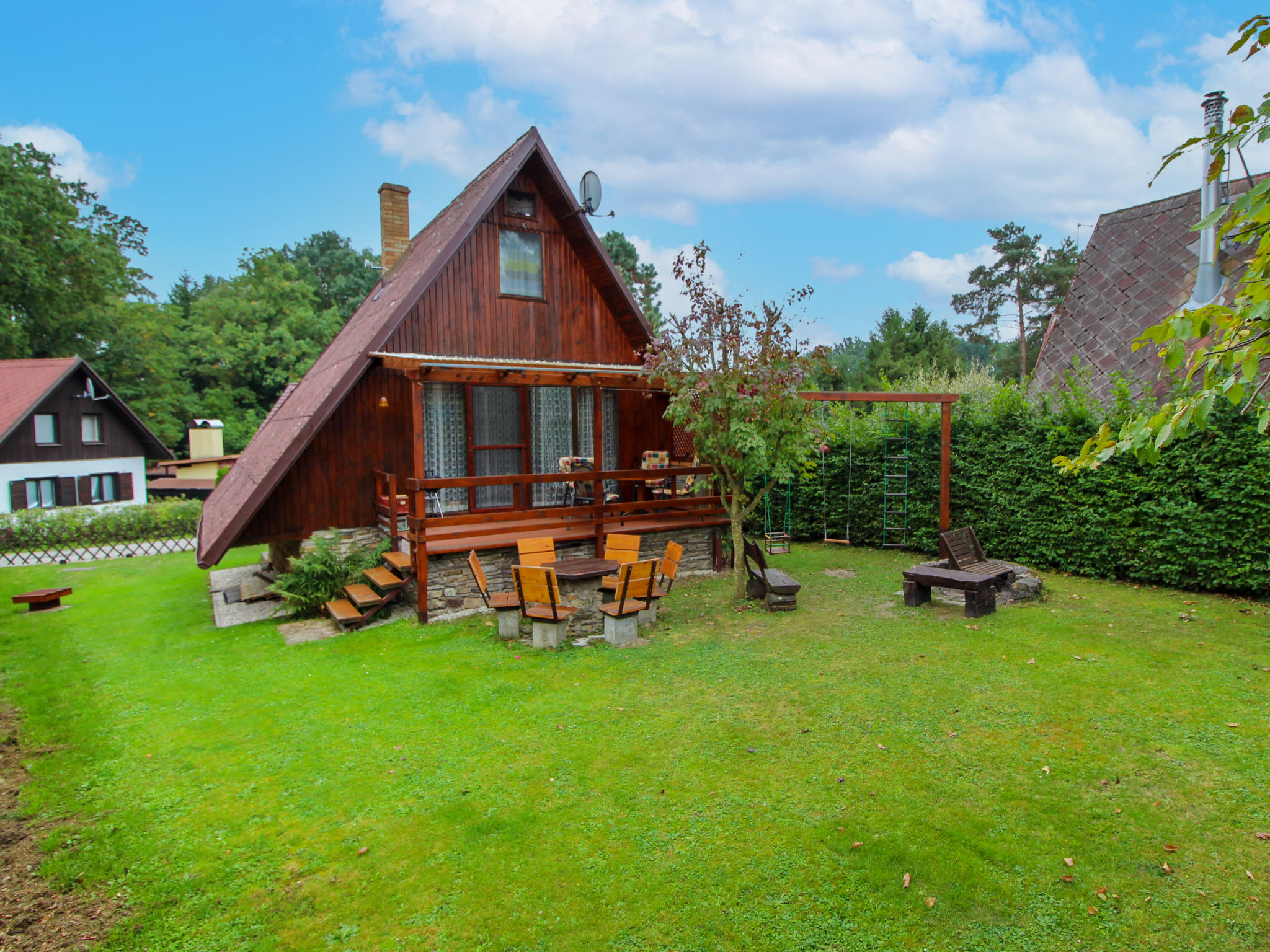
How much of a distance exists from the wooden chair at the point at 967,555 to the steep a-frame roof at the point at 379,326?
7.10 m

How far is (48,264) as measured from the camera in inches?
1287

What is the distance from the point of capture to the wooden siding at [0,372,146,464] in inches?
1067

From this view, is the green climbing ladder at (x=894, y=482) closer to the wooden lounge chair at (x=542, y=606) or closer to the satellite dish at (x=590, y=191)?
the satellite dish at (x=590, y=191)

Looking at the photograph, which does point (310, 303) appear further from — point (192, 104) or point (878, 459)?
point (878, 459)

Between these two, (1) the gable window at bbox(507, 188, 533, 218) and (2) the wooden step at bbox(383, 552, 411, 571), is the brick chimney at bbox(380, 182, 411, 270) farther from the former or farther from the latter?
(2) the wooden step at bbox(383, 552, 411, 571)

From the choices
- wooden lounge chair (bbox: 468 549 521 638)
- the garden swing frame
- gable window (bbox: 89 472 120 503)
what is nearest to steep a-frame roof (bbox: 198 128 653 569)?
wooden lounge chair (bbox: 468 549 521 638)

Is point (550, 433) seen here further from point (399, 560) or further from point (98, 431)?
point (98, 431)

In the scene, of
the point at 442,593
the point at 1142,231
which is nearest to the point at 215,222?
the point at 442,593

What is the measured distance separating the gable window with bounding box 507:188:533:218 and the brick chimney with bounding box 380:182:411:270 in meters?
4.58

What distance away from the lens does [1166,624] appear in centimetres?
917

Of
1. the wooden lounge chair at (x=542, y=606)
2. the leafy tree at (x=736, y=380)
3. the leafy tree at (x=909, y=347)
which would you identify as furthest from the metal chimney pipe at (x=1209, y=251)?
the leafy tree at (x=909, y=347)

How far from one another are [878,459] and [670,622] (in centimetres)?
757

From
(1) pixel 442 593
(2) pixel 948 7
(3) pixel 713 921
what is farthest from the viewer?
(2) pixel 948 7

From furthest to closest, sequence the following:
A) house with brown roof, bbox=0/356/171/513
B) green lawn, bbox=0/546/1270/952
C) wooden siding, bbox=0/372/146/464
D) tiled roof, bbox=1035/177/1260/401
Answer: wooden siding, bbox=0/372/146/464, house with brown roof, bbox=0/356/171/513, tiled roof, bbox=1035/177/1260/401, green lawn, bbox=0/546/1270/952
